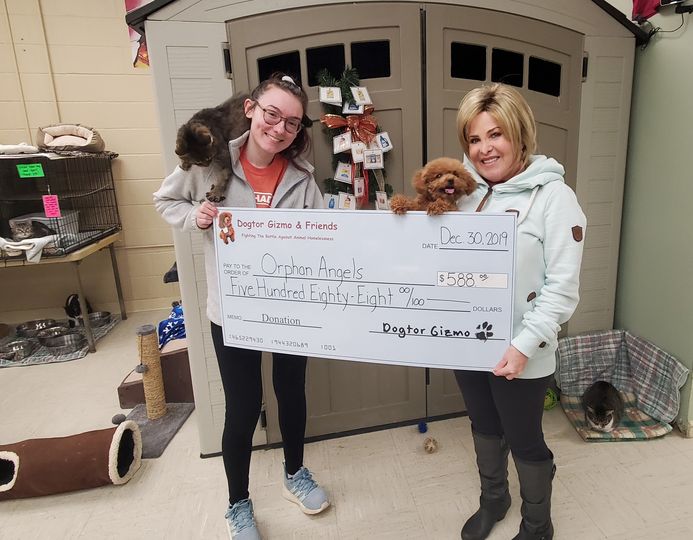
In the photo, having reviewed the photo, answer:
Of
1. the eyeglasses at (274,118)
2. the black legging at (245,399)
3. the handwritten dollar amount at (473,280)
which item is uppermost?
the eyeglasses at (274,118)

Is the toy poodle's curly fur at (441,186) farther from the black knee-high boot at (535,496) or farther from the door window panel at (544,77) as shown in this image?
the door window panel at (544,77)

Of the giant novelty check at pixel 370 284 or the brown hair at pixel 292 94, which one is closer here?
the giant novelty check at pixel 370 284

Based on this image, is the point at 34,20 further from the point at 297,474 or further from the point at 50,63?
the point at 297,474

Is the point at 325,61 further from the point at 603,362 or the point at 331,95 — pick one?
the point at 603,362

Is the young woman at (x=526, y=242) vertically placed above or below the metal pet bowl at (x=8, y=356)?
above

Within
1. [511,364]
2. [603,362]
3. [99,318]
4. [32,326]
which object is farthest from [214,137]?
[32,326]

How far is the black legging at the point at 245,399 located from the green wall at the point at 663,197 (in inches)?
66.3

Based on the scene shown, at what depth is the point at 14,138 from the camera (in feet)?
11.6

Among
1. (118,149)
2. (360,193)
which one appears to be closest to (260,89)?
(360,193)

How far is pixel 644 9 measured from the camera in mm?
2010

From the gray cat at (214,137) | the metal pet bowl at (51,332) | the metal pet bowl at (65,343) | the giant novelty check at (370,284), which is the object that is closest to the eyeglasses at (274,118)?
the gray cat at (214,137)

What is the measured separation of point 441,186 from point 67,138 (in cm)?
318

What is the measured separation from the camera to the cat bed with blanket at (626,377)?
6.75 ft

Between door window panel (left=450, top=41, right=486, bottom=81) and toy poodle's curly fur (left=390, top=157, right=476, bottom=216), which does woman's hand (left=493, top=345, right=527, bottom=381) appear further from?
door window panel (left=450, top=41, right=486, bottom=81)
